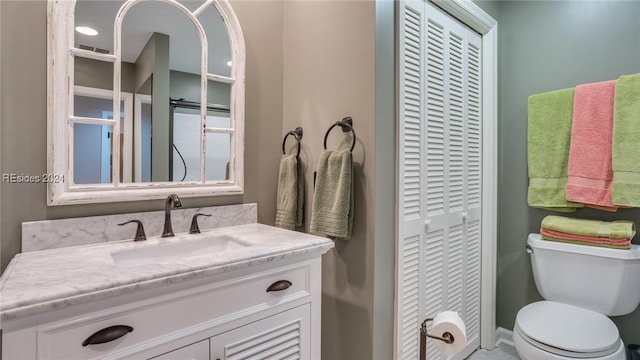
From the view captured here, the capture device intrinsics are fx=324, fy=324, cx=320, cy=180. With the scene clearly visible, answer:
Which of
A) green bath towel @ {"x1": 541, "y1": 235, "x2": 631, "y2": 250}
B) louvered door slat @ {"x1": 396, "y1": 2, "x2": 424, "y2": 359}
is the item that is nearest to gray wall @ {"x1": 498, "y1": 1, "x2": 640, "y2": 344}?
green bath towel @ {"x1": 541, "y1": 235, "x2": 631, "y2": 250}

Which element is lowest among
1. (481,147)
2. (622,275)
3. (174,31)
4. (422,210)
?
(622,275)

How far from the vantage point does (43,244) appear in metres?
1.13

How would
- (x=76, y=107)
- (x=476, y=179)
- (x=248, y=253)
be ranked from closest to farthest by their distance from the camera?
1. (x=248, y=253)
2. (x=76, y=107)
3. (x=476, y=179)

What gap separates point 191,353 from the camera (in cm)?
95

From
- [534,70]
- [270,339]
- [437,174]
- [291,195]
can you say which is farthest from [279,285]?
[534,70]

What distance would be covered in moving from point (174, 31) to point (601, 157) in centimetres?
220

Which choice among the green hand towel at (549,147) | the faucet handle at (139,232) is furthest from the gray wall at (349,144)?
Result: the green hand towel at (549,147)

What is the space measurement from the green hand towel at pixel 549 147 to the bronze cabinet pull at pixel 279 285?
164 centimetres

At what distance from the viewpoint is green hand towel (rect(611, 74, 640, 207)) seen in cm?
155

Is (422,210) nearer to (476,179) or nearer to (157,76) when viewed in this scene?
(476,179)

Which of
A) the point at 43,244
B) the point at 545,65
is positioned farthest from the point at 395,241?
the point at 545,65

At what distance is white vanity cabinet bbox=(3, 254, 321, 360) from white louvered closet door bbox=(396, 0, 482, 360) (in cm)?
50

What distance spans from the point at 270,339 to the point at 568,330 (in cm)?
134

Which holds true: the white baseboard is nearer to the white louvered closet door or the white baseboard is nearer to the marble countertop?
the white louvered closet door
